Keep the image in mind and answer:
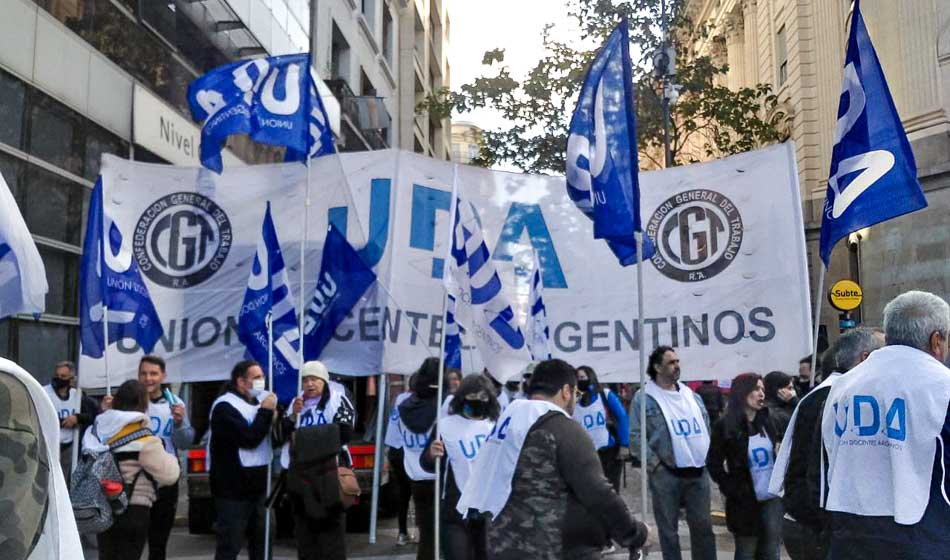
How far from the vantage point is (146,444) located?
20.9ft

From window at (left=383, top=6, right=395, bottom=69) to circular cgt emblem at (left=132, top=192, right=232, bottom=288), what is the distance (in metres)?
26.9

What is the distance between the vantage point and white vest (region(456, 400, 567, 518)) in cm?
455

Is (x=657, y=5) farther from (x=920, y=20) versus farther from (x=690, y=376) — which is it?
(x=690, y=376)

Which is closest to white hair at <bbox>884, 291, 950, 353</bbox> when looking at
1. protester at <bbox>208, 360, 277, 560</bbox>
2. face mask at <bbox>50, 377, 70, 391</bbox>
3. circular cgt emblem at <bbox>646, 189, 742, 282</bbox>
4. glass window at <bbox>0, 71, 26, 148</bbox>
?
circular cgt emblem at <bbox>646, 189, 742, 282</bbox>

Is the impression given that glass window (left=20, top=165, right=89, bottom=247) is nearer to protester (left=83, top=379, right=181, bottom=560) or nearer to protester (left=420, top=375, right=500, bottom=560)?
protester (left=83, top=379, right=181, bottom=560)

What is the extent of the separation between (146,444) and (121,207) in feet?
10.5

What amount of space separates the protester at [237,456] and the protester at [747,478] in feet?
10.00

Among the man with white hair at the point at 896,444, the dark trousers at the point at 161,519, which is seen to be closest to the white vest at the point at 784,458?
the man with white hair at the point at 896,444

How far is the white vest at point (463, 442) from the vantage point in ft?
21.2

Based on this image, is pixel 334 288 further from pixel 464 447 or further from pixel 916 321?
pixel 916 321

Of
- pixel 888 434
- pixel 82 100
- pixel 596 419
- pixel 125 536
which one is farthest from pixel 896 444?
pixel 82 100

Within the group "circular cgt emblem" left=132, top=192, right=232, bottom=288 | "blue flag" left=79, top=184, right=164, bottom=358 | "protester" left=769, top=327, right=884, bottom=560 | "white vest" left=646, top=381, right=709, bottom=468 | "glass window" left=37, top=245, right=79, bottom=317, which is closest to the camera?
"protester" left=769, top=327, right=884, bottom=560

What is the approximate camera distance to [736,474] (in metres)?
7.19

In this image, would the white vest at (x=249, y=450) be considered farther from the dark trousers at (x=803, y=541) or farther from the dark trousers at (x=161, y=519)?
the dark trousers at (x=803, y=541)
